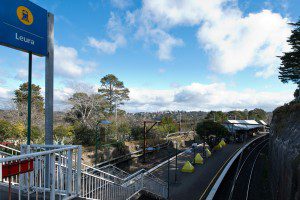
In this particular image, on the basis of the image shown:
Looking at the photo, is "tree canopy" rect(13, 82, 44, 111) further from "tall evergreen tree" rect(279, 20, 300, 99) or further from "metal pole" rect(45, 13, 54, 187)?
"tall evergreen tree" rect(279, 20, 300, 99)

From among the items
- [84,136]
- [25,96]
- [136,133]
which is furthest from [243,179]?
[25,96]

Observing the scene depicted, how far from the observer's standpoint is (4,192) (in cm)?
632

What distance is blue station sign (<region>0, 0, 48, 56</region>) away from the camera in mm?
5625

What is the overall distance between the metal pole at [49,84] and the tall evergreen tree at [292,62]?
3193cm

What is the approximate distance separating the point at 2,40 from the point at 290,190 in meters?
12.2

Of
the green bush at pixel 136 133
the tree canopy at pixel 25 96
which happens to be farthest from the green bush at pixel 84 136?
the green bush at pixel 136 133

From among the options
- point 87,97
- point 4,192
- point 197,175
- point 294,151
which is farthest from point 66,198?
point 87,97

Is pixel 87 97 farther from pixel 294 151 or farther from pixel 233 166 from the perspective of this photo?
pixel 294 151

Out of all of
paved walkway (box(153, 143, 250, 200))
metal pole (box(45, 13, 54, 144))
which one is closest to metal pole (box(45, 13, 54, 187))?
metal pole (box(45, 13, 54, 144))

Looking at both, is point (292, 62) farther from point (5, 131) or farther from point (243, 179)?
point (5, 131)

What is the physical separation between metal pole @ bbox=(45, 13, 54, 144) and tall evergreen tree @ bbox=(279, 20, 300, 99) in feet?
105

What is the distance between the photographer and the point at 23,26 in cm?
602

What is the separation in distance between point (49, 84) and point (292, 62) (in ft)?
113

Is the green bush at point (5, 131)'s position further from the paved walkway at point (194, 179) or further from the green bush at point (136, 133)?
the green bush at point (136, 133)
